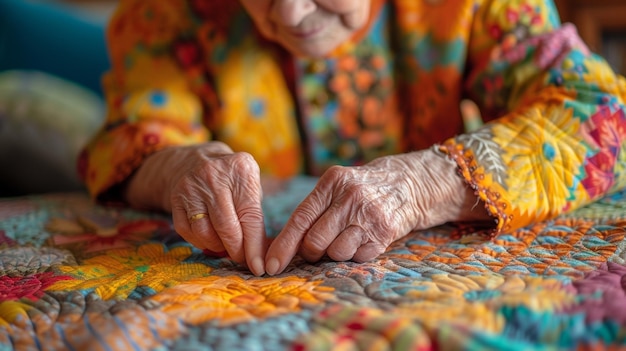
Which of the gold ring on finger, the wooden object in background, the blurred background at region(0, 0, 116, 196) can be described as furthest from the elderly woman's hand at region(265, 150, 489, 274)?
the wooden object in background

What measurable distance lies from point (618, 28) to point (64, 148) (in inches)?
72.2

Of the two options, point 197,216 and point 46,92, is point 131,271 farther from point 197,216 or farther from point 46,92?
point 46,92

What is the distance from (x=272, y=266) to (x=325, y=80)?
63 centimetres

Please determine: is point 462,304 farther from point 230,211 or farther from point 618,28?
point 618,28

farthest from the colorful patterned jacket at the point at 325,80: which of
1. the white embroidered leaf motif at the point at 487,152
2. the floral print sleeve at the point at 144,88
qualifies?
the white embroidered leaf motif at the point at 487,152

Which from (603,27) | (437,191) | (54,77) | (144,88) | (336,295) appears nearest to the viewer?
(336,295)

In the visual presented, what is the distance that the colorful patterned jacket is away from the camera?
111cm

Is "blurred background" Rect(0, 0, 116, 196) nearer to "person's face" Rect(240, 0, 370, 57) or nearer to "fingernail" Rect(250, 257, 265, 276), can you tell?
"person's face" Rect(240, 0, 370, 57)

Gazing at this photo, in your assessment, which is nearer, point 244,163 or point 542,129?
point 244,163

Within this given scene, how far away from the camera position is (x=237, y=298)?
0.64 meters

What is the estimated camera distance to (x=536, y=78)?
1.05 meters

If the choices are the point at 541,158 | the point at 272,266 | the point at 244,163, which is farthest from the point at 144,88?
the point at 541,158

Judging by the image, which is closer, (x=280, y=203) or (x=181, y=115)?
(x=280, y=203)

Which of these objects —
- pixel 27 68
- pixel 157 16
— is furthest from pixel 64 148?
pixel 157 16
